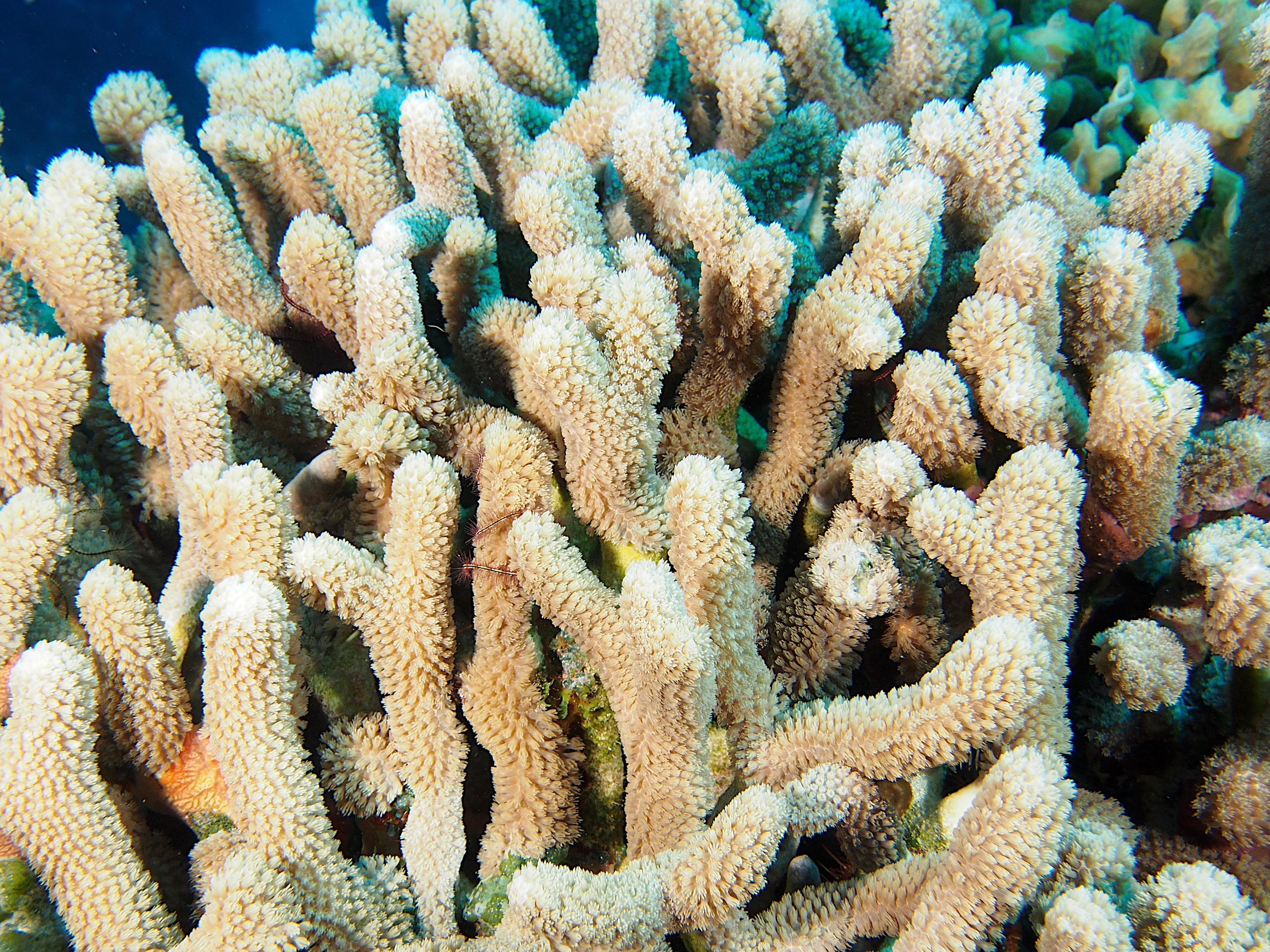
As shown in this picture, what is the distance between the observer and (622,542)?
1319 mm

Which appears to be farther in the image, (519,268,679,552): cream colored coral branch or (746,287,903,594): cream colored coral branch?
(746,287,903,594): cream colored coral branch

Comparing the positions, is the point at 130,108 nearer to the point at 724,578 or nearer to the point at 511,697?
the point at 511,697

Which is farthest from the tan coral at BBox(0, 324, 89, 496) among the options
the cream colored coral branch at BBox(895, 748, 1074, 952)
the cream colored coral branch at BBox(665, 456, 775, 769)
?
the cream colored coral branch at BBox(895, 748, 1074, 952)

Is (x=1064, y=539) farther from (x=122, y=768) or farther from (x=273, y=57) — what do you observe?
(x=273, y=57)

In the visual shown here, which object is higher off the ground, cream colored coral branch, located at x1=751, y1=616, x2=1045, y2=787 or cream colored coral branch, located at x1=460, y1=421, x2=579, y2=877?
cream colored coral branch, located at x1=460, y1=421, x2=579, y2=877

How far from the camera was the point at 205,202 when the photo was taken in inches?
64.4

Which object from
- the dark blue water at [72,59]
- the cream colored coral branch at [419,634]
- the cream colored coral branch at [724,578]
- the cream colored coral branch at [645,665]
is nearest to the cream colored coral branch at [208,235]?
the cream colored coral branch at [419,634]

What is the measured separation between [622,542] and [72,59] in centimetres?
518

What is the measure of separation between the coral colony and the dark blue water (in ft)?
10.0

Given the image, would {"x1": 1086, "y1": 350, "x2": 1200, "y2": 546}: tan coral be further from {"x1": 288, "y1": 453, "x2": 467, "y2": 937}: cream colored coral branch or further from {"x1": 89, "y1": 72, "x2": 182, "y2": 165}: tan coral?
{"x1": 89, "y1": 72, "x2": 182, "y2": 165}: tan coral

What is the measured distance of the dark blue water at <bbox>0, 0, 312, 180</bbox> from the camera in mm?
4043

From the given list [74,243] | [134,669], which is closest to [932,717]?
[134,669]

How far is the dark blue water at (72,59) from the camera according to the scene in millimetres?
4043

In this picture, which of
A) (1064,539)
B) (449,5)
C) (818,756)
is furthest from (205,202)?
(1064,539)
